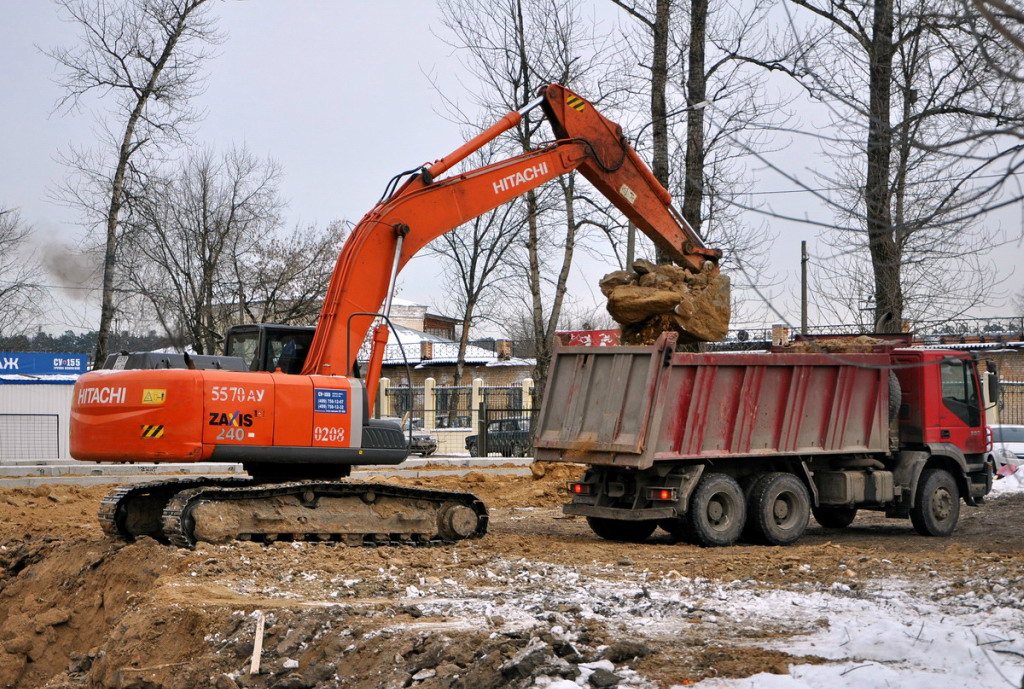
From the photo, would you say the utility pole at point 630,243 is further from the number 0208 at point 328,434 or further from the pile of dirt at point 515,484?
the number 0208 at point 328,434

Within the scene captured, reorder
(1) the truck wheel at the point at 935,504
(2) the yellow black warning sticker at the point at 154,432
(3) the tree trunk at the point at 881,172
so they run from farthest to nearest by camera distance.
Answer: (1) the truck wheel at the point at 935,504, (2) the yellow black warning sticker at the point at 154,432, (3) the tree trunk at the point at 881,172

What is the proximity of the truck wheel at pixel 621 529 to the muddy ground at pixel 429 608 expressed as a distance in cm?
30

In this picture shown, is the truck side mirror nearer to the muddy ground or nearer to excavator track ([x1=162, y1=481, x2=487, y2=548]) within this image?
the muddy ground

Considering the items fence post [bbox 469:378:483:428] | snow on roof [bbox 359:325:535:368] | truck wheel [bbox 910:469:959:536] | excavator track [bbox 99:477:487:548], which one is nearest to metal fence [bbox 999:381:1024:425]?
fence post [bbox 469:378:483:428]

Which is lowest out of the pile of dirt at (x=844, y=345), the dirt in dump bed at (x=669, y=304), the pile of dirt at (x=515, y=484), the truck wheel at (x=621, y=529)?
the truck wheel at (x=621, y=529)

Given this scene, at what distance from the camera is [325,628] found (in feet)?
25.2

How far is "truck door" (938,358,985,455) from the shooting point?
14.5m

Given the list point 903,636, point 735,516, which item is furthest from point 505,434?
point 903,636

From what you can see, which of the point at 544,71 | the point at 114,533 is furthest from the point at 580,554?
the point at 544,71

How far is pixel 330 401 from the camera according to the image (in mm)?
10812

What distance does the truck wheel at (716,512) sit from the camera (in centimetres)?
1209

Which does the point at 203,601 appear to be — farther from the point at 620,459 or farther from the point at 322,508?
the point at 620,459

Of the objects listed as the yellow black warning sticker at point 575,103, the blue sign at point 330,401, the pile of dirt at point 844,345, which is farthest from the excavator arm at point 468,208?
the pile of dirt at point 844,345

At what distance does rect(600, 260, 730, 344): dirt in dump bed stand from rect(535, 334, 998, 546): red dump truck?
652 mm
